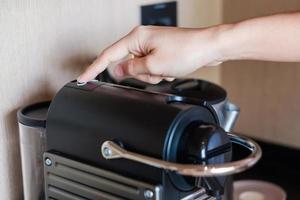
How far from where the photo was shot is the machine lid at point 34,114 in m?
0.74

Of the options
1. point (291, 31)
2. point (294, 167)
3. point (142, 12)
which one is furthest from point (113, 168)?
point (294, 167)

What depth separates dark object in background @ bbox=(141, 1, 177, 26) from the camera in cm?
104

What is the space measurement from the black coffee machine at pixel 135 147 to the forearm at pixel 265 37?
0.38 ft

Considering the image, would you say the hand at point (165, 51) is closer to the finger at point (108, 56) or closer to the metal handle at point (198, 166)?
the finger at point (108, 56)

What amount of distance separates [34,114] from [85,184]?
0.54ft

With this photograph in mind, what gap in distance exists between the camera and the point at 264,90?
1283mm

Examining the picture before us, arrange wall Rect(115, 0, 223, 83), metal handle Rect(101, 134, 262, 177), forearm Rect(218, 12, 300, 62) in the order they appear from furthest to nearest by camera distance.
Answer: wall Rect(115, 0, 223, 83), forearm Rect(218, 12, 300, 62), metal handle Rect(101, 134, 262, 177)

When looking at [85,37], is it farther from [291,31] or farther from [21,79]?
[291,31]

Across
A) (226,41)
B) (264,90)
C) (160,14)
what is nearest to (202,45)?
(226,41)

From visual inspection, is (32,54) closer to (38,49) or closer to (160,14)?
(38,49)

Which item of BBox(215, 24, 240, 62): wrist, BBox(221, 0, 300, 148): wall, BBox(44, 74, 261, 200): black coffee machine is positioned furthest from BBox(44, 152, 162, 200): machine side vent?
BBox(221, 0, 300, 148): wall

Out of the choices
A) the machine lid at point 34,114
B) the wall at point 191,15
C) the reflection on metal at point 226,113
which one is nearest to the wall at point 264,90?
the wall at point 191,15

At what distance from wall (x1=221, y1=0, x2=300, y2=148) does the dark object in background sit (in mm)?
215

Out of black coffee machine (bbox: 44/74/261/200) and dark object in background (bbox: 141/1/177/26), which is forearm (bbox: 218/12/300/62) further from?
Answer: dark object in background (bbox: 141/1/177/26)
